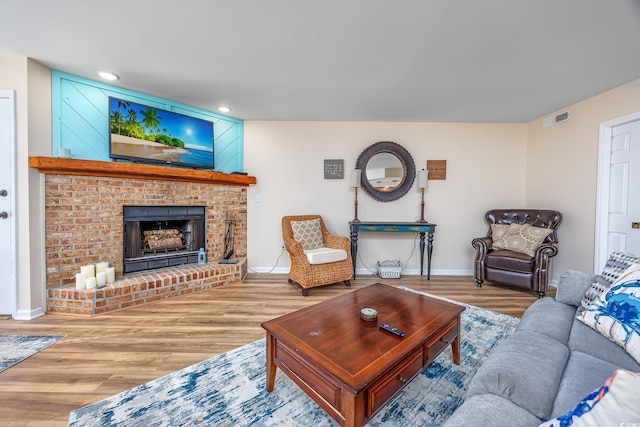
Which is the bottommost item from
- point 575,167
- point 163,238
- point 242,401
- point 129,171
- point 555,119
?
point 242,401

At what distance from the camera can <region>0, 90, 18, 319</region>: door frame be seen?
221 cm

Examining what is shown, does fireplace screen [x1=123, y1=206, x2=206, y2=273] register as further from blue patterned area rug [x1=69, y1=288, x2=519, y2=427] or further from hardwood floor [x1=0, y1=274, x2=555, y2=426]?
blue patterned area rug [x1=69, y1=288, x2=519, y2=427]

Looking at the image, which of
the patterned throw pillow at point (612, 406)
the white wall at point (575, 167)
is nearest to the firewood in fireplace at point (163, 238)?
the patterned throw pillow at point (612, 406)

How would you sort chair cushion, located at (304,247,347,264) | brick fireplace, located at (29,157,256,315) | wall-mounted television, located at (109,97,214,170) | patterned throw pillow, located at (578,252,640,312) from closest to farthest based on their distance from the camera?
patterned throw pillow, located at (578,252,640,312) → brick fireplace, located at (29,157,256,315) → wall-mounted television, located at (109,97,214,170) → chair cushion, located at (304,247,347,264)

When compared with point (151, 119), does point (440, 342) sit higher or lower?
A: lower

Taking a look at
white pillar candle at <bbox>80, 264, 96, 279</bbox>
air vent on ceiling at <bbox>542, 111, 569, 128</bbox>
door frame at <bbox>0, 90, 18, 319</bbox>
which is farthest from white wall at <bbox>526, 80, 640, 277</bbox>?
door frame at <bbox>0, 90, 18, 319</bbox>

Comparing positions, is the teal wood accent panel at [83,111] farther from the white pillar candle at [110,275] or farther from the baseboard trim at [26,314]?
the baseboard trim at [26,314]

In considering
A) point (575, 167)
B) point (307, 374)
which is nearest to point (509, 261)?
point (575, 167)

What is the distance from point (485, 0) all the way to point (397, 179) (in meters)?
2.47

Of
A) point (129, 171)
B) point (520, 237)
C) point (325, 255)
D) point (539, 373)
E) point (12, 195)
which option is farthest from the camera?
point (520, 237)

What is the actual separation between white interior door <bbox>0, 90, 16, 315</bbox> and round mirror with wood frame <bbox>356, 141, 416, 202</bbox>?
368cm

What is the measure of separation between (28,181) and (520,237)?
5264 mm

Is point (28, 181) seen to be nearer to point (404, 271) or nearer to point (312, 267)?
point (312, 267)

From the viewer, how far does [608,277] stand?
148 cm
